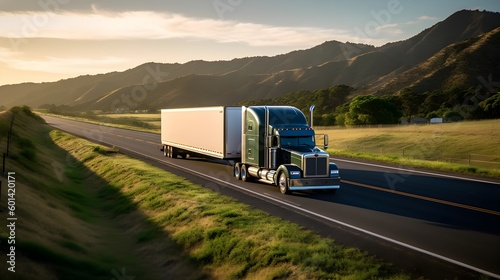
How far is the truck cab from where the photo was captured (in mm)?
18922

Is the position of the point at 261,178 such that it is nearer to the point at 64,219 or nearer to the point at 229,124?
the point at 229,124

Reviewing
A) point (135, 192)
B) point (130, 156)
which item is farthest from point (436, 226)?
point (130, 156)

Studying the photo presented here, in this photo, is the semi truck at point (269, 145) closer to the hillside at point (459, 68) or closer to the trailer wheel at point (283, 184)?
the trailer wheel at point (283, 184)

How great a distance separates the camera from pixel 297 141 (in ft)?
67.7

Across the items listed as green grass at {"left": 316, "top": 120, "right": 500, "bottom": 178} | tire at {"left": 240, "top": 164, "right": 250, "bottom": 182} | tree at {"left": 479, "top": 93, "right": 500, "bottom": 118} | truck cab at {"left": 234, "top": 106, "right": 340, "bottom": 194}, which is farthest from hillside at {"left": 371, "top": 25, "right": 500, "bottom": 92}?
truck cab at {"left": 234, "top": 106, "right": 340, "bottom": 194}

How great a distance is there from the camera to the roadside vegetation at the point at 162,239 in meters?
11.2

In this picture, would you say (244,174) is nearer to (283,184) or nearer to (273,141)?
(273,141)

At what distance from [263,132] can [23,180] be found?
36.0 feet

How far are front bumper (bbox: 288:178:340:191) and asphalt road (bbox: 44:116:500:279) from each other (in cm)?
45

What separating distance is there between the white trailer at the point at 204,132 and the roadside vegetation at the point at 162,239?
329cm

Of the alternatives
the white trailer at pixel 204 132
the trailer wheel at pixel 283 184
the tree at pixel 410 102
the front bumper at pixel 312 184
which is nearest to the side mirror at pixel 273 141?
the trailer wheel at pixel 283 184

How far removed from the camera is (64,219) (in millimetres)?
17031

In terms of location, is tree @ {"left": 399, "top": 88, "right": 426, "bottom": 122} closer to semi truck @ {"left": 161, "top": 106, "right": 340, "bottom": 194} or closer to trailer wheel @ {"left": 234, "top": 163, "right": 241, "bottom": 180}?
semi truck @ {"left": 161, "top": 106, "right": 340, "bottom": 194}

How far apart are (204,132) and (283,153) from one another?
8.84m
